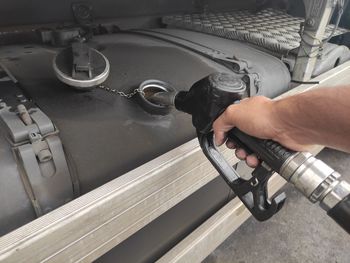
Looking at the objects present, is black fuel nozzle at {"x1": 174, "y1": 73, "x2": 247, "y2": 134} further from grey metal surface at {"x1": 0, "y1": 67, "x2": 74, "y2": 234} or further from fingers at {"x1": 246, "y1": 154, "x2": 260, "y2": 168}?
grey metal surface at {"x1": 0, "y1": 67, "x2": 74, "y2": 234}

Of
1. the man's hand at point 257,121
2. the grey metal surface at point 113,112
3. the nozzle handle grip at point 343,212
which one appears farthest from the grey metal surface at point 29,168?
the nozzle handle grip at point 343,212

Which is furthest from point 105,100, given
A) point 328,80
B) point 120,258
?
point 328,80

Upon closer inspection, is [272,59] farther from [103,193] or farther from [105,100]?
[103,193]

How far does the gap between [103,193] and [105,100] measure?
0.31 metres

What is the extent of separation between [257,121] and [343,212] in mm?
207

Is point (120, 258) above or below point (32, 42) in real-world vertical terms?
below

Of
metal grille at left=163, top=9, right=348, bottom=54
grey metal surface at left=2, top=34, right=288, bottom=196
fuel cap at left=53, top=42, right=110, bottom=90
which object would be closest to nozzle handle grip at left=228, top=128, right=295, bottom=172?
grey metal surface at left=2, top=34, right=288, bottom=196

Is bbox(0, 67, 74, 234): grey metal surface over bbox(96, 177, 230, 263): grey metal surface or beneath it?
over

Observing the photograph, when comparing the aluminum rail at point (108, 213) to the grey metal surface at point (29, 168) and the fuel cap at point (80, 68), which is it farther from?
the fuel cap at point (80, 68)

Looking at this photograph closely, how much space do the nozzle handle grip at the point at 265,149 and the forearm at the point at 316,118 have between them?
22 millimetres

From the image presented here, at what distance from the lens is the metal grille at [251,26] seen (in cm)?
128

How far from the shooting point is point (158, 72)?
0.94 metres

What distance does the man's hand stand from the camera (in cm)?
57

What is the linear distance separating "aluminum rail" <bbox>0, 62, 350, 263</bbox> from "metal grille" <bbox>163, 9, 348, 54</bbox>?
0.72 m
